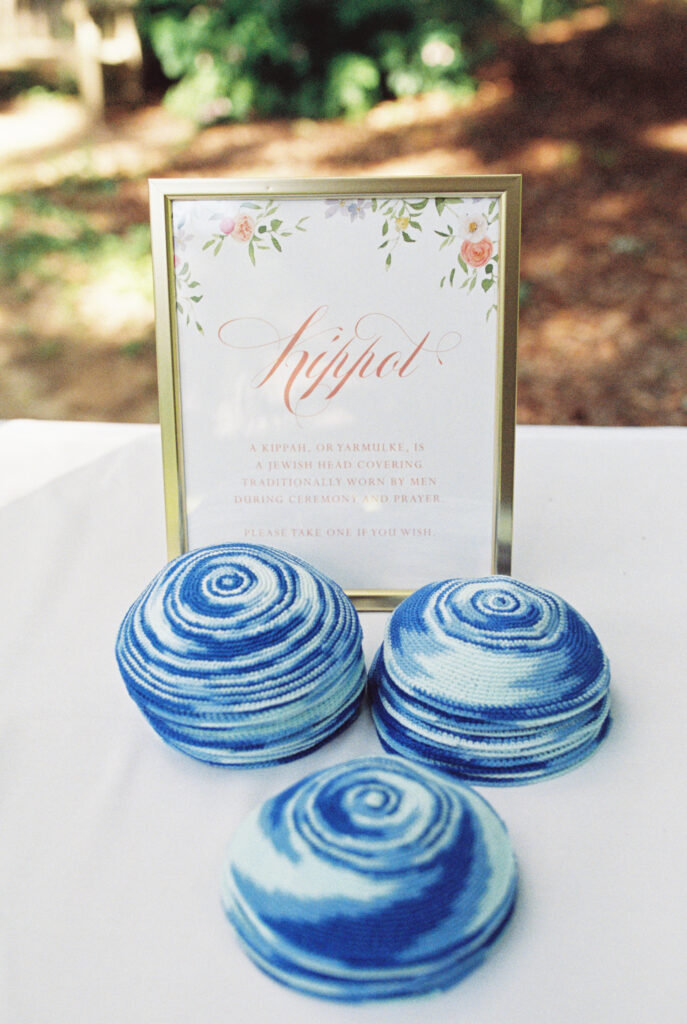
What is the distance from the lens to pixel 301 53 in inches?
150

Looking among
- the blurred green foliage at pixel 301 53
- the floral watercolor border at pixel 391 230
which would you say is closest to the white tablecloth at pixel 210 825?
the floral watercolor border at pixel 391 230

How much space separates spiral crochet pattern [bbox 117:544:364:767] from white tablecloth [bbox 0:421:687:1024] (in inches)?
1.4

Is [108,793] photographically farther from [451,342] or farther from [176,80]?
[176,80]


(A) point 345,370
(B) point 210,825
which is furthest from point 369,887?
(A) point 345,370

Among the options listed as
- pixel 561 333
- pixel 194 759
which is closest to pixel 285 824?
pixel 194 759

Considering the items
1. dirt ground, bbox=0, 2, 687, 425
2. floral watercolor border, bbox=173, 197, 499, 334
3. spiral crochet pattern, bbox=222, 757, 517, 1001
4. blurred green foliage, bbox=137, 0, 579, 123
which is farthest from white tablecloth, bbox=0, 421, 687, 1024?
blurred green foliage, bbox=137, 0, 579, 123

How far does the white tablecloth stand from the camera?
1.62 ft

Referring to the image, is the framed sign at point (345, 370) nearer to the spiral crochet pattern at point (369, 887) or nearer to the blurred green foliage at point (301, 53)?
the spiral crochet pattern at point (369, 887)

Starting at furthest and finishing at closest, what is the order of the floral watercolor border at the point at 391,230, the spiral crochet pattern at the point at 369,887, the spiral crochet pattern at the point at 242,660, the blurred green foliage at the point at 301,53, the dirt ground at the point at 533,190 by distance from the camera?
1. the blurred green foliage at the point at 301,53
2. the dirt ground at the point at 533,190
3. the floral watercolor border at the point at 391,230
4. the spiral crochet pattern at the point at 242,660
5. the spiral crochet pattern at the point at 369,887

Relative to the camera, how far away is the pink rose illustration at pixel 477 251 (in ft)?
2.53

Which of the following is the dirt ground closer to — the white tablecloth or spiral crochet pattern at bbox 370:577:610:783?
the white tablecloth

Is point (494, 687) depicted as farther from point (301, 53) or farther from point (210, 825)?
point (301, 53)

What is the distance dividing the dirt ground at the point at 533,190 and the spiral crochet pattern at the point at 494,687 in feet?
6.48

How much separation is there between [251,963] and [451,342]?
495 mm
